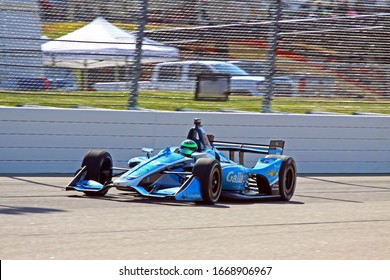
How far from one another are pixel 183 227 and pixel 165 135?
5.63 m

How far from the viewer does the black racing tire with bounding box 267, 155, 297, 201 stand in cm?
1034

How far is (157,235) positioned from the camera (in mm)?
7121

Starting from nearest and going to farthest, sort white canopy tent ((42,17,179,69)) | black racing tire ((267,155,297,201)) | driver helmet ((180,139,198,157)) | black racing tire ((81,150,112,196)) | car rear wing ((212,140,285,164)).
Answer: black racing tire ((81,150,112,196)) → driver helmet ((180,139,198,157)) → black racing tire ((267,155,297,201)) → car rear wing ((212,140,285,164)) → white canopy tent ((42,17,179,69))

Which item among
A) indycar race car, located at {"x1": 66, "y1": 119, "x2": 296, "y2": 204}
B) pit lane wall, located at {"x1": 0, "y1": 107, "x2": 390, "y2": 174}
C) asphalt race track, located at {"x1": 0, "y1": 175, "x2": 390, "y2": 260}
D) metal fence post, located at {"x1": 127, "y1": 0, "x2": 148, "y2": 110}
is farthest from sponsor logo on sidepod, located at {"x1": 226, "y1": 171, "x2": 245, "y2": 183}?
metal fence post, located at {"x1": 127, "y1": 0, "x2": 148, "y2": 110}

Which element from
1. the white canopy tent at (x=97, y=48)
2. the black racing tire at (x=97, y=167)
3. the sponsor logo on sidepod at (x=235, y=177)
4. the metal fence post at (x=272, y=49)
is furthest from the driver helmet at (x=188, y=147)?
the metal fence post at (x=272, y=49)

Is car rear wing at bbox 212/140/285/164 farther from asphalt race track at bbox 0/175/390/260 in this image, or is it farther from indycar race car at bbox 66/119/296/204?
asphalt race track at bbox 0/175/390/260

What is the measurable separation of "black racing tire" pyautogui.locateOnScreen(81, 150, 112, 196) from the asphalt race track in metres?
0.21

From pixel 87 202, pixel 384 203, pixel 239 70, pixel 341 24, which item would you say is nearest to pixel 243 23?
pixel 239 70

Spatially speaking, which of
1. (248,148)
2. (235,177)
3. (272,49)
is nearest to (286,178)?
Answer: (248,148)

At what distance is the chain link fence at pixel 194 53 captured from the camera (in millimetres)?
12742

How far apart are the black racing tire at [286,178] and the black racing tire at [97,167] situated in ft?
6.79

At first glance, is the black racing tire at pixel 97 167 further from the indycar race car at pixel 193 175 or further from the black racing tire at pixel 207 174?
the black racing tire at pixel 207 174

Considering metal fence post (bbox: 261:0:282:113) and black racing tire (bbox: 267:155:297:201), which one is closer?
black racing tire (bbox: 267:155:297:201)

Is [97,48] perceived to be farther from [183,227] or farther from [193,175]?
[183,227]
